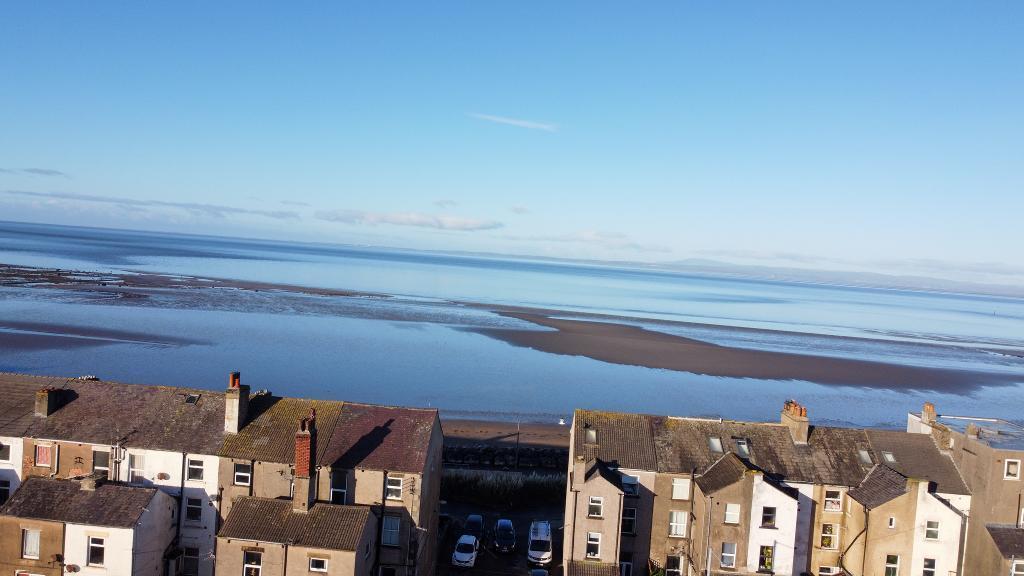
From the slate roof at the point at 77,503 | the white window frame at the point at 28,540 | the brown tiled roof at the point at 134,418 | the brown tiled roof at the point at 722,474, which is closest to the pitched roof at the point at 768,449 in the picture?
the brown tiled roof at the point at 722,474

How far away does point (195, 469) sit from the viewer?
1178 inches

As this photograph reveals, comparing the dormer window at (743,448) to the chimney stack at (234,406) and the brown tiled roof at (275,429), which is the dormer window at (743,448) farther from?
the chimney stack at (234,406)

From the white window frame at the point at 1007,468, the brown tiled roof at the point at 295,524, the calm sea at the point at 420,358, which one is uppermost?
the white window frame at the point at 1007,468

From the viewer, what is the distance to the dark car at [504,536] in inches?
1385

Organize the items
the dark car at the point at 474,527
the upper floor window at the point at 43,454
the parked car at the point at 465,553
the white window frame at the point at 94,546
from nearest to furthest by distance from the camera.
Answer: the white window frame at the point at 94,546 < the upper floor window at the point at 43,454 < the parked car at the point at 465,553 < the dark car at the point at 474,527

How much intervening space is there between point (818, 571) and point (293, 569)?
20.4 meters

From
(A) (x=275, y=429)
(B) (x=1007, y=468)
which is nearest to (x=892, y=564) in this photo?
(B) (x=1007, y=468)

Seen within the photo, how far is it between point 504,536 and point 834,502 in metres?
14.4

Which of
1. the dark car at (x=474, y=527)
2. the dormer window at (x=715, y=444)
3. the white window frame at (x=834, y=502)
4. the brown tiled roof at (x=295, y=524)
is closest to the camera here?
the brown tiled roof at (x=295, y=524)

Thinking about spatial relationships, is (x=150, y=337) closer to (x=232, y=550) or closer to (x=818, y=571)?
(x=232, y=550)

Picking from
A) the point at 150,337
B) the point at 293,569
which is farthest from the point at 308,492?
the point at 150,337

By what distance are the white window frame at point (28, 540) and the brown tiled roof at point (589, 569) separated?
18856mm

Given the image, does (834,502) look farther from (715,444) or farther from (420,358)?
(420,358)

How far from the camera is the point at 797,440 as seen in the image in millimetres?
33469
